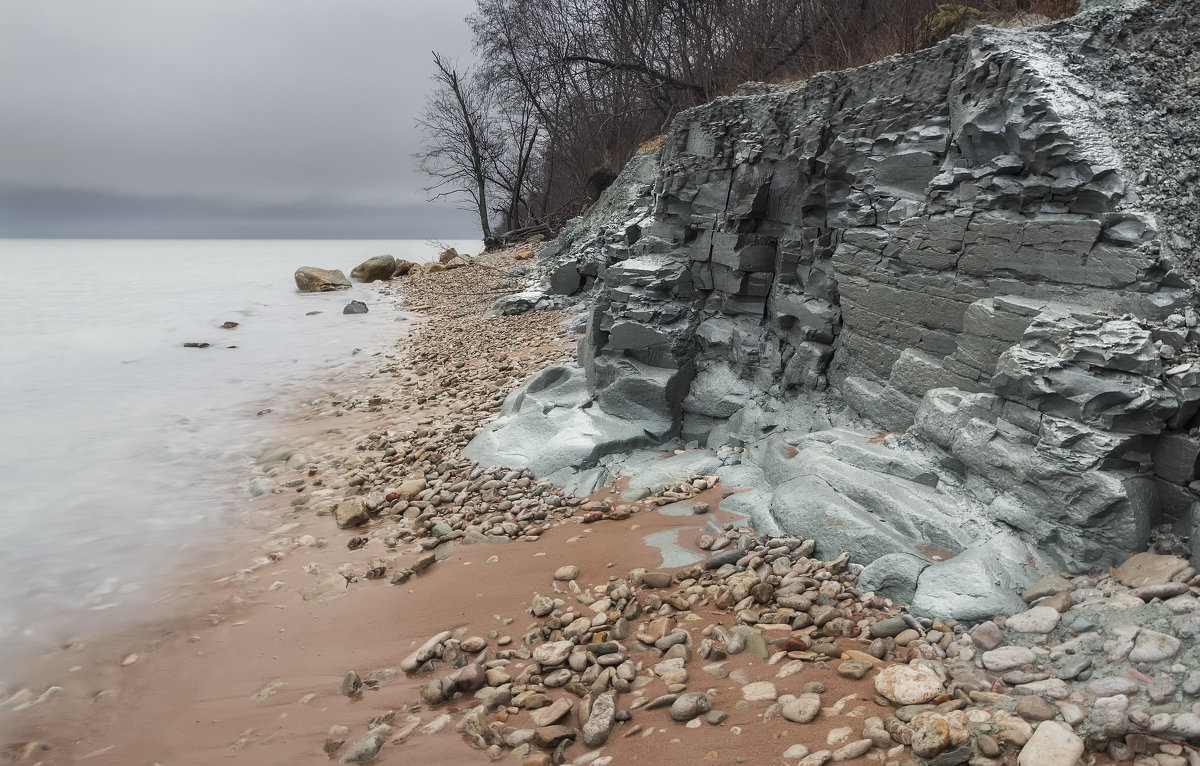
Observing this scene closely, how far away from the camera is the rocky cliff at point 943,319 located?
338cm

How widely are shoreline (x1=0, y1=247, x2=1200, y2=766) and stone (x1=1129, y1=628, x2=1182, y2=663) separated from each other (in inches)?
9.8

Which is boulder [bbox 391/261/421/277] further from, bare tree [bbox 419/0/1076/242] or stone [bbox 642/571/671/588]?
stone [bbox 642/571/671/588]

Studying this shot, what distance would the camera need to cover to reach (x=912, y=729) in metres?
2.42

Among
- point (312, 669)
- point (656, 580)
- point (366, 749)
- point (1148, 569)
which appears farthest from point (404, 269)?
point (1148, 569)

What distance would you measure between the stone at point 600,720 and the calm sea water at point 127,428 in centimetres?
410

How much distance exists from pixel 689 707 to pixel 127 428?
10806 millimetres

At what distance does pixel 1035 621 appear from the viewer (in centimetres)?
299

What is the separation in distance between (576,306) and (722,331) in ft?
22.8

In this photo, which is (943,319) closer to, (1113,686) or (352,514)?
(1113,686)

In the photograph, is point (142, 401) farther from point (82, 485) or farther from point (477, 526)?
point (477, 526)

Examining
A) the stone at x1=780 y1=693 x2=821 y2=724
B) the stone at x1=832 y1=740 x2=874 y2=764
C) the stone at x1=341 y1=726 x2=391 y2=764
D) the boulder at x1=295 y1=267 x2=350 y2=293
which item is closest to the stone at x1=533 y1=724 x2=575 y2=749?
the stone at x1=341 y1=726 x2=391 y2=764

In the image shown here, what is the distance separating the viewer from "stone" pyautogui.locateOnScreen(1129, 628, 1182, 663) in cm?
257

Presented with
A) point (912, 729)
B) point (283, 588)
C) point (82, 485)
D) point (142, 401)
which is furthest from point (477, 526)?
point (142, 401)

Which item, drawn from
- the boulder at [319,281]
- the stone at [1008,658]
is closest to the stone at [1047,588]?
the stone at [1008,658]
